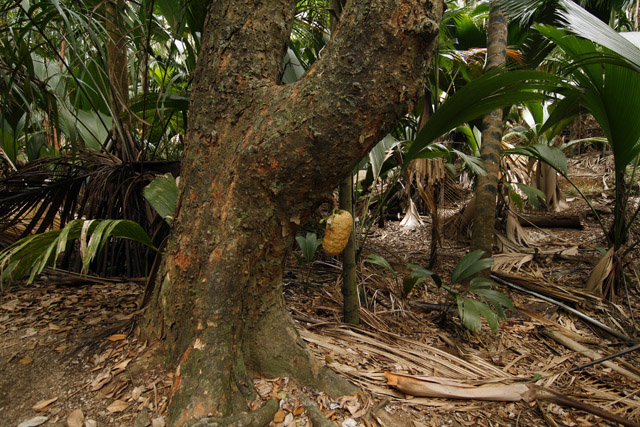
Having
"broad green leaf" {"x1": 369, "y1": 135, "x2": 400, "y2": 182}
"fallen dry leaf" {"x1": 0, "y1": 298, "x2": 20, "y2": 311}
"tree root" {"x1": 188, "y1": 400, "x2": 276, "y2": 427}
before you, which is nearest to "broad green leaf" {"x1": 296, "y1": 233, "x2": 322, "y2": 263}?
"broad green leaf" {"x1": 369, "y1": 135, "x2": 400, "y2": 182}

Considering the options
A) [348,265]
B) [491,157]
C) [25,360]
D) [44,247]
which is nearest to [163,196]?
[44,247]

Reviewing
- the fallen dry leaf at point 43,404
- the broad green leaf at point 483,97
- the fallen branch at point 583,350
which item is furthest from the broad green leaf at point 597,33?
the fallen dry leaf at point 43,404

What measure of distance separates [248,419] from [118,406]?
343 mm

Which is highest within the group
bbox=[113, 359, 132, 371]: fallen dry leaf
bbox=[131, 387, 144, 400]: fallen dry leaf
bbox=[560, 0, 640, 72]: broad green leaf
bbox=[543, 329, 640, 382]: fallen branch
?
bbox=[560, 0, 640, 72]: broad green leaf

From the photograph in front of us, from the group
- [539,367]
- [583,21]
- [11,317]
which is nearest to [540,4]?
[583,21]

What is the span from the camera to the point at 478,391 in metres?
1.15

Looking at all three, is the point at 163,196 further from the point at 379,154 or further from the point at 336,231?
the point at 379,154

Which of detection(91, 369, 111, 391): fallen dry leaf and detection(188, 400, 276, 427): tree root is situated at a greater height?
detection(91, 369, 111, 391): fallen dry leaf

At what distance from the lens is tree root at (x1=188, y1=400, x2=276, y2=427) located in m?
0.85

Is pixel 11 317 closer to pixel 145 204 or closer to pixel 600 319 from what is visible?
pixel 145 204

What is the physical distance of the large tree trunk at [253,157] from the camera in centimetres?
82

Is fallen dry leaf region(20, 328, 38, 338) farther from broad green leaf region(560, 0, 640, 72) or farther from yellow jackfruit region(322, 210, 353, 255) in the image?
broad green leaf region(560, 0, 640, 72)

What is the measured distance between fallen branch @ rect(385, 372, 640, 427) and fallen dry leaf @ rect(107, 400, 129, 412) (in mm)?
763

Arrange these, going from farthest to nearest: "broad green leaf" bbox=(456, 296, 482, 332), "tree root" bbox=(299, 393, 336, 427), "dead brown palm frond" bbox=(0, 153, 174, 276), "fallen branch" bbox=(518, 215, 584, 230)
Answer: "fallen branch" bbox=(518, 215, 584, 230) → "dead brown palm frond" bbox=(0, 153, 174, 276) → "broad green leaf" bbox=(456, 296, 482, 332) → "tree root" bbox=(299, 393, 336, 427)
